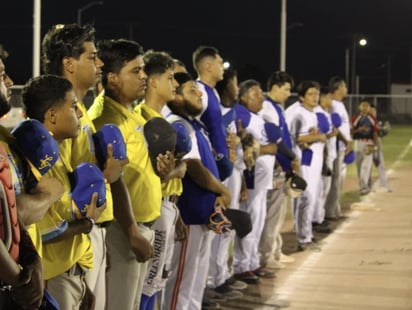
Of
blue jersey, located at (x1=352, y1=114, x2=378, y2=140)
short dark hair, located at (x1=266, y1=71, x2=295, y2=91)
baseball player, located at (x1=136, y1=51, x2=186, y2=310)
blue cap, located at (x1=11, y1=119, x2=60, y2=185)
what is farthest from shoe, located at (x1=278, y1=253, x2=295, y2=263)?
blue jersey, located at (x1=352, y1=114, x2=378, y2=140)

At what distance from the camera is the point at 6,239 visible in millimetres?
2545

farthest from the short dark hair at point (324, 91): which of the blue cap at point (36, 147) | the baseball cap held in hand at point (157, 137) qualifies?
the blue cap at point (36, 147)

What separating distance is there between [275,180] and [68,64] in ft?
14.9

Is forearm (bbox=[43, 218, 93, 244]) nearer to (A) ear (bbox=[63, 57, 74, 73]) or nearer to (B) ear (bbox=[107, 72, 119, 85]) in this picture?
(A) ear (bbox=[63, 57, 74, 73])

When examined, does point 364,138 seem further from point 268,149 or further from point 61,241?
point 61,241

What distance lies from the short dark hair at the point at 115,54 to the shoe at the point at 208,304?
8.52 ft

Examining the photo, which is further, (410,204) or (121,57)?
(410,204)

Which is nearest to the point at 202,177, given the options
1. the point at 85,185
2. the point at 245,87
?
the point at 85,185

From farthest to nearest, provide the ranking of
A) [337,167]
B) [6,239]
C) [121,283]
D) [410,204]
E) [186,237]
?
[410,204]
[337,167]
[186,237]
[121,283]
[6,239]

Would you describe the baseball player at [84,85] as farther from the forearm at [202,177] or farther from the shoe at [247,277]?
the shoe at [247,277]

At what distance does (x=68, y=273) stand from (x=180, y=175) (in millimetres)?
1498

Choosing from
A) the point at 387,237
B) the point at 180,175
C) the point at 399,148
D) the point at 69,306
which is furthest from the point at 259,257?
the point at 399,148

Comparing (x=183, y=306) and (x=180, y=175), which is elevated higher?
(x=180, y=175)

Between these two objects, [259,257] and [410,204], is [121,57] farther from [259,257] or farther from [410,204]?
[410,204]
